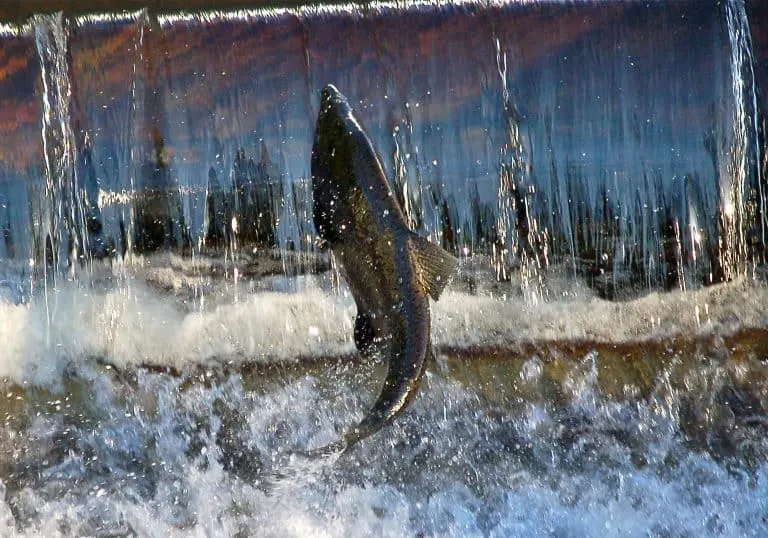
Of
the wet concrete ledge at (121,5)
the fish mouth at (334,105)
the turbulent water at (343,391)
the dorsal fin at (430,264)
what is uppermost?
the wet concrete ledge at (121,5)

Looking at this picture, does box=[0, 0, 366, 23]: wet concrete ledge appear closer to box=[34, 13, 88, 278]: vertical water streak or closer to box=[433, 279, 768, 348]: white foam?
box=[34, 13, 88, 278]: vertical water streak

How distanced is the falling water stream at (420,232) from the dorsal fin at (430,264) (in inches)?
67.5

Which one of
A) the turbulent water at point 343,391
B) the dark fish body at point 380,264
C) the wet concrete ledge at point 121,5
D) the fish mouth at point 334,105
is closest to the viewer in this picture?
the dark fish body at point 380,264

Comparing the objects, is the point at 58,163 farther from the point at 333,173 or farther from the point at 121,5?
Result: the point at 333,173

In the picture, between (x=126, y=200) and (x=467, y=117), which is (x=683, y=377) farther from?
(x=126, y=200)

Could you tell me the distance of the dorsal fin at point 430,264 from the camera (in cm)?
296

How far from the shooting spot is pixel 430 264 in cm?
297

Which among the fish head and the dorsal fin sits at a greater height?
the fish head

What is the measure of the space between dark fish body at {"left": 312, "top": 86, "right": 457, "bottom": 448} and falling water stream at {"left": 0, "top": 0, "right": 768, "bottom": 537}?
1.60 meters

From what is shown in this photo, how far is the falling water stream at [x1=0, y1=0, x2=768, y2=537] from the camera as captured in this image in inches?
182

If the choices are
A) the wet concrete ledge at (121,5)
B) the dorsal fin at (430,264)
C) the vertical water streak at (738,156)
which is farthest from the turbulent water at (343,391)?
the dorsal fin at (430,264)

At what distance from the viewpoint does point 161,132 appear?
15.5 ft

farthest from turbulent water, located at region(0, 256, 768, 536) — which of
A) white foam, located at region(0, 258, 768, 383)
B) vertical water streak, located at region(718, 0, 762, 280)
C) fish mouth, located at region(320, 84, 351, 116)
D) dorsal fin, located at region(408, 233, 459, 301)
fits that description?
dorsal fin, located at region(408, 233, 459, 301)

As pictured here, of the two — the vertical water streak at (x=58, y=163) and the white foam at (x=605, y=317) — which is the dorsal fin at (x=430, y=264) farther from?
the vertical water streak at (x=58, y=163)
